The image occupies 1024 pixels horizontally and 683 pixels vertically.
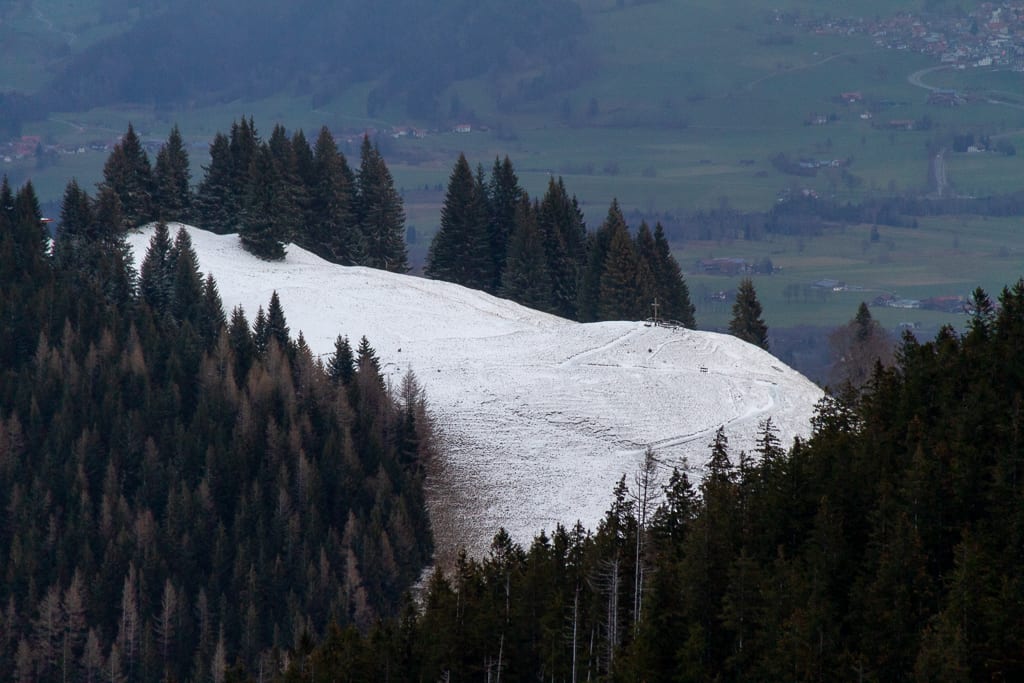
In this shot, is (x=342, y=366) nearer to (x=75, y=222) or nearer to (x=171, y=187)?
(x=75, y=222)

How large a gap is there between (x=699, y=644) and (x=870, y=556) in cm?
616

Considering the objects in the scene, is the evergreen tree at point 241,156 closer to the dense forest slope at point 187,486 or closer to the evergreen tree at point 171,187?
the evergreen tree at point 171,187

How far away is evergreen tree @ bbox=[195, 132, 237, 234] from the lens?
133250 mm

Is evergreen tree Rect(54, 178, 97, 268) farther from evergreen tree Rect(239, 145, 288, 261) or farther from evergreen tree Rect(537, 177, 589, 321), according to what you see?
evergreen tree Rect(537, 177, 589, 321)

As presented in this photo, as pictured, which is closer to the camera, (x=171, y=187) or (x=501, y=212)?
(x=171, y=187)

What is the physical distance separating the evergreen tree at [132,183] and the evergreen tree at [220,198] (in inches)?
198

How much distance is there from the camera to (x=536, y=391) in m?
95.0

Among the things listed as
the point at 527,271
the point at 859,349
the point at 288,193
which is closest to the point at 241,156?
the point at 288,193

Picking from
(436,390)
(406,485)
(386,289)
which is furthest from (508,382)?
(386,289)

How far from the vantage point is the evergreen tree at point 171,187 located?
130 metres

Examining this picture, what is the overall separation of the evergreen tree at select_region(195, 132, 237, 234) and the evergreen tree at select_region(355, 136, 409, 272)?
10.8m

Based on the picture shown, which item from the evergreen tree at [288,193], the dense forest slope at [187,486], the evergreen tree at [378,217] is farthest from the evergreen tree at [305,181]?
the dense forest slope at [187,486]

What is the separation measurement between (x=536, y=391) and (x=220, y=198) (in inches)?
1916

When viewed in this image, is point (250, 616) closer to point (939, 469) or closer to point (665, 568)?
point (665, 568)
